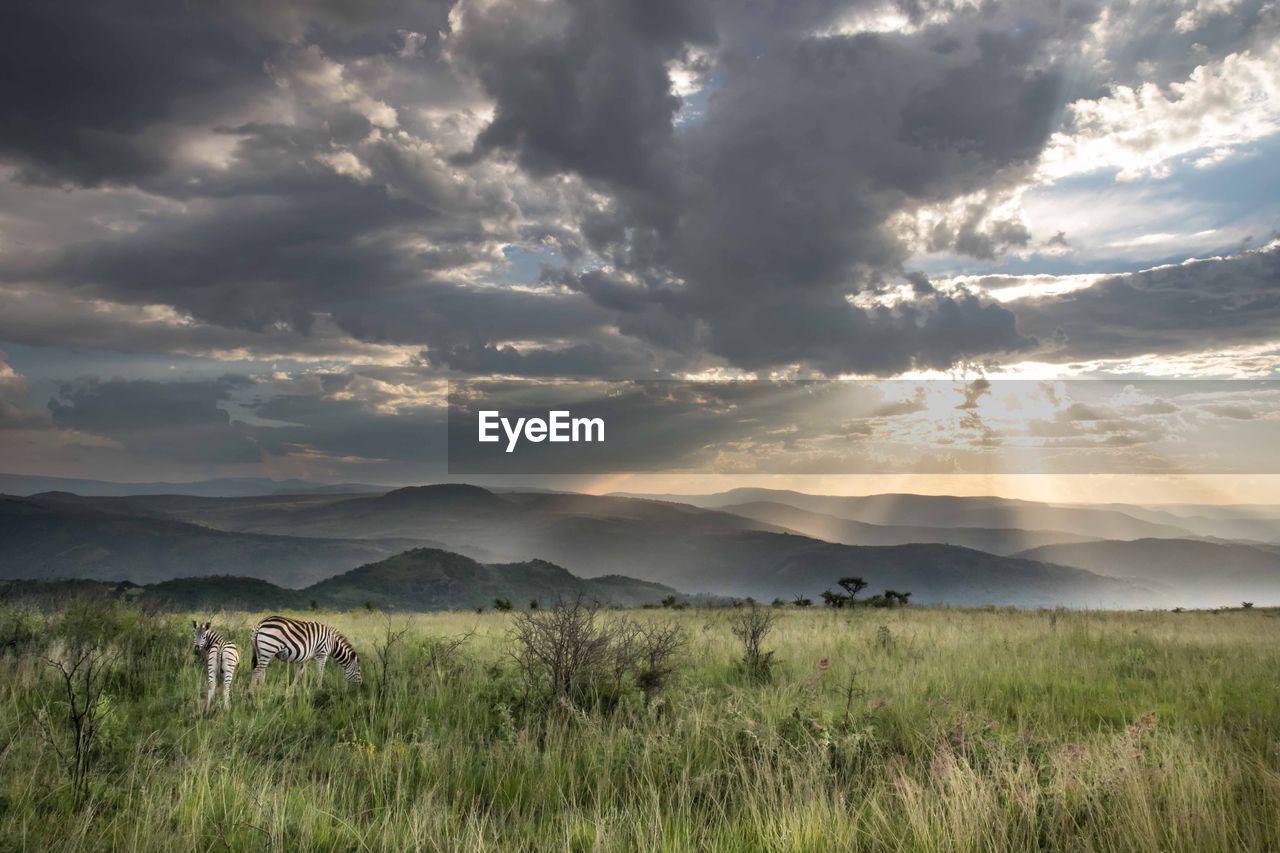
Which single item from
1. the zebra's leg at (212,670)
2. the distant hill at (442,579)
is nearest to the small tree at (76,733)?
the zebra's leg at (212,670)

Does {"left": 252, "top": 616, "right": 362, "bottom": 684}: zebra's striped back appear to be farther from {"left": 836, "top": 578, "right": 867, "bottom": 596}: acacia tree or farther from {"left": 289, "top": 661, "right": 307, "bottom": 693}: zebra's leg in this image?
{"left": 836, "top": 578, "right": 867, "bottom": 596}: acacia tree

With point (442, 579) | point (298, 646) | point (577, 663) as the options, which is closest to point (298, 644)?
point (298, 646)

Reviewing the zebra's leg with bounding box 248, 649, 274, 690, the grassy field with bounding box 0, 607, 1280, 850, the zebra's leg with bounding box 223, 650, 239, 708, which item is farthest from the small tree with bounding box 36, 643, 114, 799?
the zebra's leg with bounding box 248, 649, 274, 690

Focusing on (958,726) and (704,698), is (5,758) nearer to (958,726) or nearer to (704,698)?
(704,698)

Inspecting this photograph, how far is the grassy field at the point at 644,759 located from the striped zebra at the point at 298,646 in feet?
1.09

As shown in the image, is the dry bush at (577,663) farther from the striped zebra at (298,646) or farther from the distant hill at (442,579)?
the distant hill at (442,579)

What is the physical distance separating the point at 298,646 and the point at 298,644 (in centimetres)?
3

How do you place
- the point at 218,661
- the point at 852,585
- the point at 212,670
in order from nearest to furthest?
the point at 212,670 < the point at 218,661 < the point at 852,585

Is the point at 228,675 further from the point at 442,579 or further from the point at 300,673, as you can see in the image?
the point at 442,579

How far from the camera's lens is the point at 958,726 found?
26.9ft

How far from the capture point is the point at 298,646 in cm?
1136

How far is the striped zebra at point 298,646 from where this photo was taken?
11133mm

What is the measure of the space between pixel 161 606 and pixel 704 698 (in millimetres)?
14166

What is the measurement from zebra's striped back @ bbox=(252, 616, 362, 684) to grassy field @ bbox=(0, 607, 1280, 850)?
0.40 m
